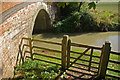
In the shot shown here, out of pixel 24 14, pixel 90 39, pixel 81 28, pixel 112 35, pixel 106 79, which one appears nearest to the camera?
pixel 106 79

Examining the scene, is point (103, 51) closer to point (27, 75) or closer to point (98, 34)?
point (27, 75)

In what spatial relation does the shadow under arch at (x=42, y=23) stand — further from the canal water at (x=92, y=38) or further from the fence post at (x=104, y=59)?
the fence post at (x=104, y=59)

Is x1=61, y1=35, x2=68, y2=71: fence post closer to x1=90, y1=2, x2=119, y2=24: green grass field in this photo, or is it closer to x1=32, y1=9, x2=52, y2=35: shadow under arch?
x1=32, y1=9, x2=52, y2=35: shadow under arch

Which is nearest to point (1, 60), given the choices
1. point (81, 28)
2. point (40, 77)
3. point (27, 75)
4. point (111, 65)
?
point (27, 75)

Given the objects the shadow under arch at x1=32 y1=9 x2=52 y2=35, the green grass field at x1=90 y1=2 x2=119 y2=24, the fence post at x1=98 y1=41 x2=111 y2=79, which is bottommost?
the fence post at x1=98 y1=41 x2=111 y2=79

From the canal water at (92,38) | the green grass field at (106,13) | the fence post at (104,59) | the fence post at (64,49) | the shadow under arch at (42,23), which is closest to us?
the fence post at (104,59)

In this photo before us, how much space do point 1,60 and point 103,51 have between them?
11.9 ft

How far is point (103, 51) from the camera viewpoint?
4.17 metres

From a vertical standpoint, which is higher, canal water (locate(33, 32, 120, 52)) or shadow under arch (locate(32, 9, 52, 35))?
shadow under arch (locate(32, 9, 52, 35))

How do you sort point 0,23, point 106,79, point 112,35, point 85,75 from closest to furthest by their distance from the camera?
1. point 0,23
2. point 106,79
3. point 85,75
4. point 112,35

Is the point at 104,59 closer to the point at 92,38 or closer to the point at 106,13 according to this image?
the point at 92,38

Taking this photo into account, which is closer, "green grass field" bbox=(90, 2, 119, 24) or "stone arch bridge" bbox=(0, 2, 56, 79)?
"stone arch bridge" bbox=(0, 2, 56, 79)

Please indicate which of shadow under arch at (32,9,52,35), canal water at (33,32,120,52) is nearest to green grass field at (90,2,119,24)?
canal water at (33,32,120,52)

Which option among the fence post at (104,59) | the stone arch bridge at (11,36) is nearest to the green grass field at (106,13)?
the fence post at (104,59)
